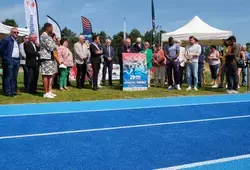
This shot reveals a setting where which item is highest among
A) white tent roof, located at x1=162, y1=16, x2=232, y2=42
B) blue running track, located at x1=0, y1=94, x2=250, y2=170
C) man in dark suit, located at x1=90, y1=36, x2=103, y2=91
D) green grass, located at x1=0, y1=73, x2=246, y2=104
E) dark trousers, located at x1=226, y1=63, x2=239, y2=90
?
white tent roof, located at x1=162, y1=16, x2=232, y2=42

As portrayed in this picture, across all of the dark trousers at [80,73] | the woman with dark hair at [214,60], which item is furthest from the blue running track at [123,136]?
the woman with dark hair at [214,60]

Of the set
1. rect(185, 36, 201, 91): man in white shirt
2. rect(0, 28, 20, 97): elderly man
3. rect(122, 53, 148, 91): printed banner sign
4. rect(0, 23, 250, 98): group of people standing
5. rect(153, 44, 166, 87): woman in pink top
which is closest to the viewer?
rect(0, 28, 20, 97): elderly man

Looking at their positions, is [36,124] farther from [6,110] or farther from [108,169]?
[108,169]

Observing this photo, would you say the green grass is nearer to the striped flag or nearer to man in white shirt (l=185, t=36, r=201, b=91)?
man in white shirt (l=185, t=36, r=201, b=91)

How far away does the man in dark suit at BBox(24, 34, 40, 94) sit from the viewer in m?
9.93

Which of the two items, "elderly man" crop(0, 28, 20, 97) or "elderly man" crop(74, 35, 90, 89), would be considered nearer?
"elderly man" crop(0, 28, 20, 97)

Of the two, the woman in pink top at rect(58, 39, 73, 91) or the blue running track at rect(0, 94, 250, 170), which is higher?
the woman in pink top at rect(58, 39, 73, 91)

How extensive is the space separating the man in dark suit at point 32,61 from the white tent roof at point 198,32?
10017 millimetres

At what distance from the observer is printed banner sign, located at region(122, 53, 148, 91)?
12133mm

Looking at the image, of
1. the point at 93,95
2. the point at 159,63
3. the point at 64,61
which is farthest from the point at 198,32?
the point at 93,95

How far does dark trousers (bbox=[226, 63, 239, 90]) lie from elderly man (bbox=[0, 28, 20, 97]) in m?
7.77

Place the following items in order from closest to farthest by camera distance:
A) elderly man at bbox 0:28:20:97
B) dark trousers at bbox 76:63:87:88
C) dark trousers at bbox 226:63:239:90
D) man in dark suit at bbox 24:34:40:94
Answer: elderly man at bbox 0:28:20:97 → man in dark suit at bbox 24:34:40:94 → dark trousers at bbox 76:63:87:88 → dark trousers at bbox 226:63:239:90

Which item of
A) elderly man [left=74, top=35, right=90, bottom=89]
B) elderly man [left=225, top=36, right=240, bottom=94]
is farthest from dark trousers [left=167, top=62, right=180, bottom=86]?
elderly man [left=74, top=35, right=90, bottom=89]

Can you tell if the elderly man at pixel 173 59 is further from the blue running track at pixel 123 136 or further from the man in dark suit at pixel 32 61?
the man in dark suit at pixel 32 61
